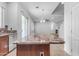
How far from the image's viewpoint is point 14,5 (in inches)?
270

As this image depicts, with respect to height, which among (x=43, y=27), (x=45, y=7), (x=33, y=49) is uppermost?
(x=45, y=7)

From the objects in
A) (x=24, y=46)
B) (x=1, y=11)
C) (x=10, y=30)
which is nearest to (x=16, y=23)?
(x=10, y=30)

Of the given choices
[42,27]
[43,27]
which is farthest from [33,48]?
[42,27]

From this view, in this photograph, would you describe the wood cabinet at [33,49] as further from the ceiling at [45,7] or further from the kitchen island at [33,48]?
the ceiling at [45,7]

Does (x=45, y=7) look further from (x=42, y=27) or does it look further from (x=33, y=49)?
(x=42, y=27)

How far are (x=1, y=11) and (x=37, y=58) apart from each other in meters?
5.35

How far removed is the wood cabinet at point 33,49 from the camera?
3.26m

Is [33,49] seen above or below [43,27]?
below

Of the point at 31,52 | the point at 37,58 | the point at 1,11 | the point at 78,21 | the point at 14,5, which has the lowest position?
the point at 31,52

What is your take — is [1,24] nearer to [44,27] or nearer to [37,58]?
[37,58]

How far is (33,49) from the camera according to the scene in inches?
130

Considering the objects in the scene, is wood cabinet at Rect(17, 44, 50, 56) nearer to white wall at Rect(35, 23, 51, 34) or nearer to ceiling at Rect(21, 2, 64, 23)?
ceiling at Rect(21, 2, 64, 23)

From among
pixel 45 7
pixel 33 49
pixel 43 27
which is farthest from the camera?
pixel 43 27

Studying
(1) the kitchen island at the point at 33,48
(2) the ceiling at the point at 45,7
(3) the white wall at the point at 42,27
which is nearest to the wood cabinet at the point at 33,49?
(1) the kitchen island at the point at 33,48
